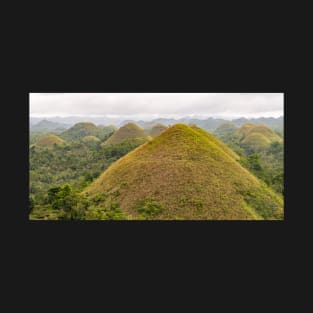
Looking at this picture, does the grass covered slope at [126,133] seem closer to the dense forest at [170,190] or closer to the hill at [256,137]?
the hill at [256,137]

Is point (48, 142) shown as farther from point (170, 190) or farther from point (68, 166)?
point (170, 190)

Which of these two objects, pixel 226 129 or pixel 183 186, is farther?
pixel 226 129

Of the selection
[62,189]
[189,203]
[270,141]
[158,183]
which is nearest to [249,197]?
[189,203]

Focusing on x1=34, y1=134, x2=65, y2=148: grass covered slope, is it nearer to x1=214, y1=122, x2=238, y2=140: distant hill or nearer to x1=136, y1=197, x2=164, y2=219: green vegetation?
x1=214, y1=122, x2=238, y2=140: distant hill

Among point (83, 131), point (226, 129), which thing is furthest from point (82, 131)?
point (226, 129)

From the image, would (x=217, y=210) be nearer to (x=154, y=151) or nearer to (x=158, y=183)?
(x=158, y=183)

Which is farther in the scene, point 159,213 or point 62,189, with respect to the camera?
point 62,189

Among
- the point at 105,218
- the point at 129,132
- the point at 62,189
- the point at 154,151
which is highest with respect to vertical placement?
the point at 129,132

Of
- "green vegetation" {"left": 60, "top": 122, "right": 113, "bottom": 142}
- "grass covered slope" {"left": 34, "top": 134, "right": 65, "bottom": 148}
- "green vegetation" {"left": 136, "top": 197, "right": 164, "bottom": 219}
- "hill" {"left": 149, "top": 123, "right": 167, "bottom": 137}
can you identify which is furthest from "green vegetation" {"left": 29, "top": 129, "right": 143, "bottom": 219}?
"green vegetation" {"left": 60, "top": 122, "right": 113, "bottom": 142}
